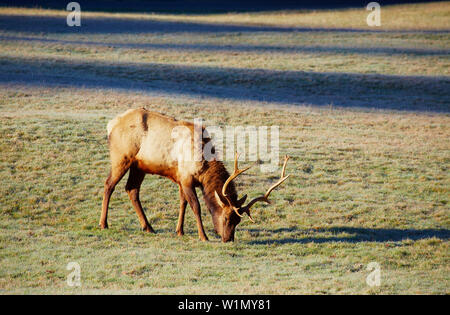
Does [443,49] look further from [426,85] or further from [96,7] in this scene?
[96,7]

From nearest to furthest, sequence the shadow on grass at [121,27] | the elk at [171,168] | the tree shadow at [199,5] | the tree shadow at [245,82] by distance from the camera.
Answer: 1. the elk at [171,168]
2. the tree shadow at [245,82]
3. the shadow on grass at [121,27]
4. the tree shadow at [199,5]

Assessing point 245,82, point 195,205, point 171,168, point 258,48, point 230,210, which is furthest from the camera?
point 258,48

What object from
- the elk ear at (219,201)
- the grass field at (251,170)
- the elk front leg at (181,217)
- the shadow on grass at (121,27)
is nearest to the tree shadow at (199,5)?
the shadow on grass at (121,27)

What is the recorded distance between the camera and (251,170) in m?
15.8

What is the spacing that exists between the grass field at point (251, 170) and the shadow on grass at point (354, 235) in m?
0.06

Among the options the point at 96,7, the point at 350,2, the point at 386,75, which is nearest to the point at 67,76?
the point at 386,75

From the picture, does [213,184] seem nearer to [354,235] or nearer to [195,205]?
[195,205]

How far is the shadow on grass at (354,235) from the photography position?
Result: 1138 cm

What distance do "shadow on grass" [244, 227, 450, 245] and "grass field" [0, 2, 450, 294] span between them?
6cm

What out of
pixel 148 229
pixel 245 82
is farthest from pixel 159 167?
pixel 245 82

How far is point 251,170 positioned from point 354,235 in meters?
4.70

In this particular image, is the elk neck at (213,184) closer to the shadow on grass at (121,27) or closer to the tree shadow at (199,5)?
the shadow on grass at (121,27)

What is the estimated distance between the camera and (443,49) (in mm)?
35250

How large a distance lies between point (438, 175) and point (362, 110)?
844 cm
